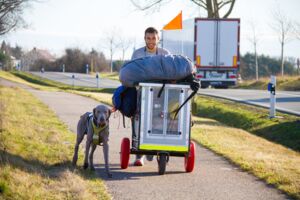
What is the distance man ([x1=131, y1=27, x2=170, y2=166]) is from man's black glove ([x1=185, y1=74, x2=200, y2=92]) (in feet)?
3.34

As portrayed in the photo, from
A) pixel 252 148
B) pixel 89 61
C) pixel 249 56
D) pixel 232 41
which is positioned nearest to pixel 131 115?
pixel 252 148

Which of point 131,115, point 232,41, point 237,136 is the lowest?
point 237,136

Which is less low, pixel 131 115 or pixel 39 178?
pixel 131 115

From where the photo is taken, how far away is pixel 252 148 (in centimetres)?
1153

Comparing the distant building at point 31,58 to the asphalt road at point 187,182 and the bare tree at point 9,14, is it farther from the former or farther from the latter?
the asphalt road at point 187,182

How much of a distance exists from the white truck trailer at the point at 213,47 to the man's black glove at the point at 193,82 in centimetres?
1948

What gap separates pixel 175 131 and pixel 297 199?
193cm

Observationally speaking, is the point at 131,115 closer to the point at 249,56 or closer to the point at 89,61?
the point at 249,56

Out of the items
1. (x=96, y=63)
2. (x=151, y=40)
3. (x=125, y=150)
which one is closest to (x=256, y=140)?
(x=151, y=40)

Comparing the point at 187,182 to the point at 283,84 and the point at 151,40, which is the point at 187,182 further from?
the point at 283,84

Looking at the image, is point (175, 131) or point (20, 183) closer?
point (20, 183)

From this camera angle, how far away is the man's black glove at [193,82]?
25.2 feet

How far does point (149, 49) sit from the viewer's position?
8.65 metres

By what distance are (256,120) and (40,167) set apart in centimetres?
980
